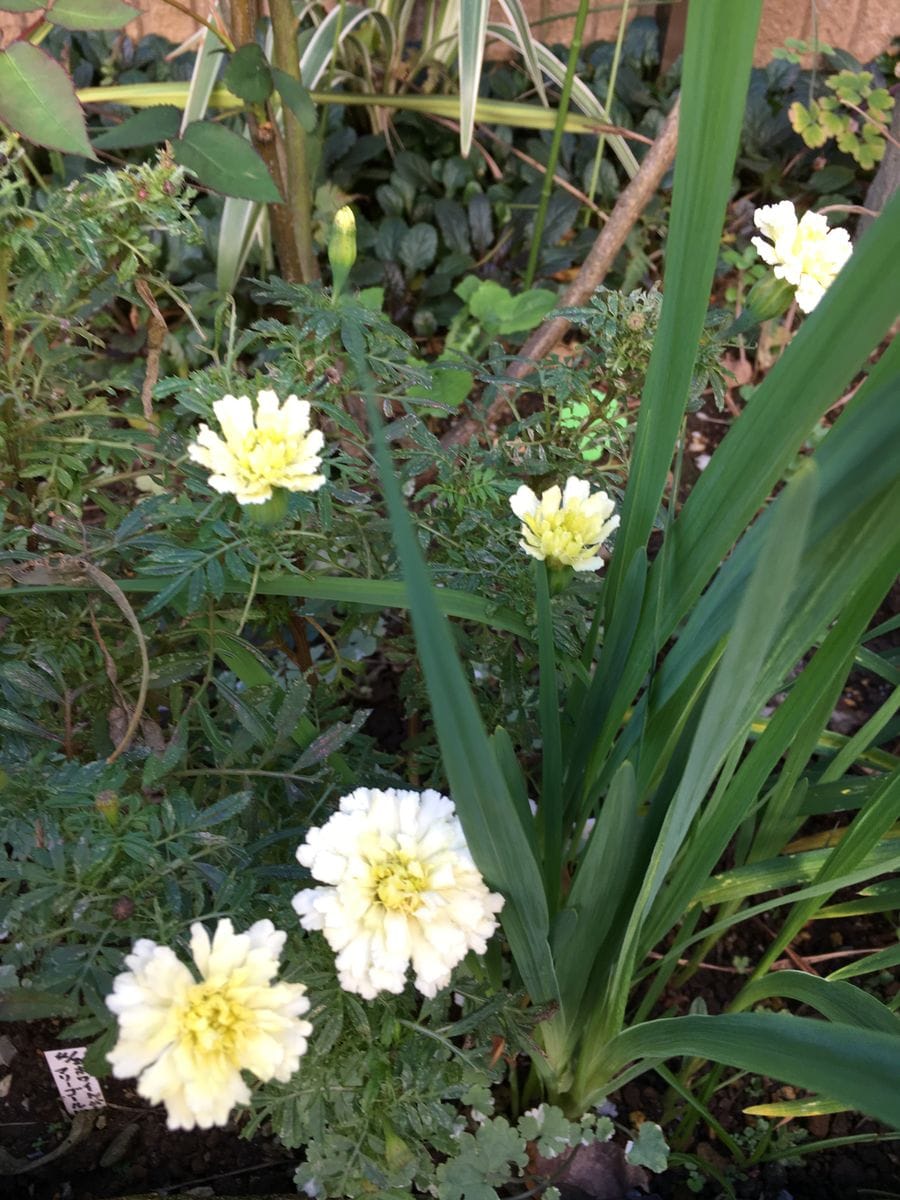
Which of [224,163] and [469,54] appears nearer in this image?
[224,163]

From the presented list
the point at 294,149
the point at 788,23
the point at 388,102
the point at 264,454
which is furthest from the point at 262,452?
the point at 788,23

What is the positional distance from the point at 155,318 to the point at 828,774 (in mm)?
686

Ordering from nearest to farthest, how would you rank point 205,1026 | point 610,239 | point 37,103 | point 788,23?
point 205,1026 < point 37,103 < point 610,239 < point 788,23

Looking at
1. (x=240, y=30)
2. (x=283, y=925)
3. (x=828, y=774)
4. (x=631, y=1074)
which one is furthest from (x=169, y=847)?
(x=240, y=30)

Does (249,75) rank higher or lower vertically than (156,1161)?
higher

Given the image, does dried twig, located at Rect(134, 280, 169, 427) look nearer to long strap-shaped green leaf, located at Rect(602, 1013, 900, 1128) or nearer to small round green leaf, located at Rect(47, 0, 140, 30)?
small round green leaf, located at Rect(47, 0, 140, 30)

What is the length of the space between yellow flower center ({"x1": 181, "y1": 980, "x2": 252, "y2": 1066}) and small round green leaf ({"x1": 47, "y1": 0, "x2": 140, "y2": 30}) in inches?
26.1

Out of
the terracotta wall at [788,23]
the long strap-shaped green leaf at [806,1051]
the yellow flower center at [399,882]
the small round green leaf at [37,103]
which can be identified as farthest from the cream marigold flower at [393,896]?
the terracotta wall at [788,23]

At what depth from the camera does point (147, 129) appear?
3.61 feet

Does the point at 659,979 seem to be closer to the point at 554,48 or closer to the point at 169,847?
the point at 169,847

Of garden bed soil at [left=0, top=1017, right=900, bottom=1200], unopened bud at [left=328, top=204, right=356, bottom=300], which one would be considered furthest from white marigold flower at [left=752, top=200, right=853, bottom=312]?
garden bed soil at [left=0, top=1017, right=900, bottom=1200]

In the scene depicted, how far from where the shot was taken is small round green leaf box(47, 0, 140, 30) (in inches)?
28.1

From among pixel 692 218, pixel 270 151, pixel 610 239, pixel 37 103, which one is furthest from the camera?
pixel 610 239

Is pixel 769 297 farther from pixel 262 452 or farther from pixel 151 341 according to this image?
pixel 151 341
